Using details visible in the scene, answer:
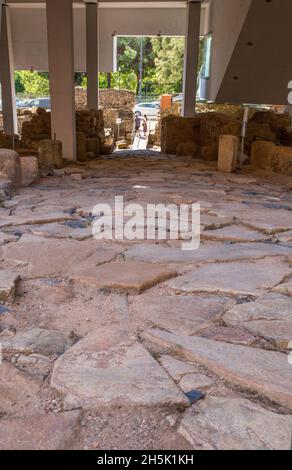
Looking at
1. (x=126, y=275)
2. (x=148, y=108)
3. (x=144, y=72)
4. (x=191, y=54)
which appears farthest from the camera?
(x=144, y=72)

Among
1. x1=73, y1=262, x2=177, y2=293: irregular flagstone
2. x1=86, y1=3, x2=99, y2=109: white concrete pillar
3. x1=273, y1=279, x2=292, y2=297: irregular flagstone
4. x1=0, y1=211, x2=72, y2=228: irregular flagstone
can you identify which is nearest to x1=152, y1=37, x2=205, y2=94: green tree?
x1=86, y1=3, x2=99, y2=109: white concrete pillar

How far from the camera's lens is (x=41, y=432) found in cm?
164

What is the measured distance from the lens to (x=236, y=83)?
44.6 ft

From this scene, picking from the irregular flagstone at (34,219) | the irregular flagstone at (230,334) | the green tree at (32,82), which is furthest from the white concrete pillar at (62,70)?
the green tree at (32,82)

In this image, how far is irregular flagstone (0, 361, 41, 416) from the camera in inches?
70.2

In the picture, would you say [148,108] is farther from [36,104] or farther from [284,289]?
[284,289]

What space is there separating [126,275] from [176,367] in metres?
1.19

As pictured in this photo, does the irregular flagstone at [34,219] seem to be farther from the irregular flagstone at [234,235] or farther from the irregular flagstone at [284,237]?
the irregular flagstone at [284,237]

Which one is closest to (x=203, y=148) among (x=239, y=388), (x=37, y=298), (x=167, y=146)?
(x=167, y=146)

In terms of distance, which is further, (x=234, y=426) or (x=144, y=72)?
(x=144, y=72)

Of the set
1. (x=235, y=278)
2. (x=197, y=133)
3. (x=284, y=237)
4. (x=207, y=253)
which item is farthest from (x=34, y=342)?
(x=197, y=133)

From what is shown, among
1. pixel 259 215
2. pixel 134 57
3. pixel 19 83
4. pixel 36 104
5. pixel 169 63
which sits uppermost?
pixel 134 57

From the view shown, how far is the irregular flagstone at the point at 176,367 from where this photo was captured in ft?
6.54
